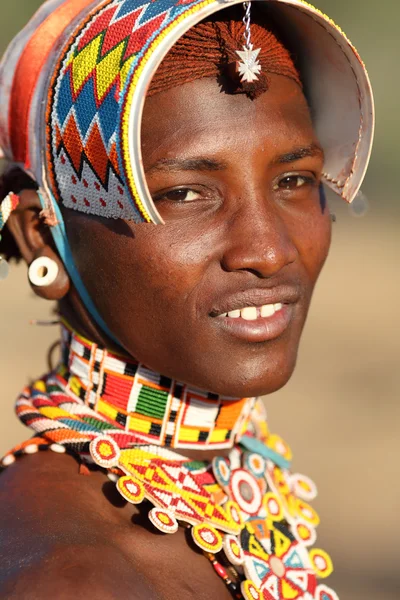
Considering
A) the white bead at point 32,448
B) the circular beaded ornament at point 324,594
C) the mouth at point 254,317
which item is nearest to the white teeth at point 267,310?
the mouth at point 254,317

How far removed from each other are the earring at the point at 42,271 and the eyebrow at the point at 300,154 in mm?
779

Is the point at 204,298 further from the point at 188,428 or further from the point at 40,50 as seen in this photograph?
the point at 40,50

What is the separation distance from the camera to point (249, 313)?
285cm

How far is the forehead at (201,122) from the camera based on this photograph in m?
2.76

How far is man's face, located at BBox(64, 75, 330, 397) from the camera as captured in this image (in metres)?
2.77

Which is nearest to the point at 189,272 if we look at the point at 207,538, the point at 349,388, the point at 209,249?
the point at 209,249

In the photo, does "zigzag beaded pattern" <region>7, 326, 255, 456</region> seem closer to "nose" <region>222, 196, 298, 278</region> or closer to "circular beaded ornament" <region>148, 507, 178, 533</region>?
"circular beaded ornament" <region>148, 507, 178, 533</region>

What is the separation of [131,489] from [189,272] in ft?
2.13

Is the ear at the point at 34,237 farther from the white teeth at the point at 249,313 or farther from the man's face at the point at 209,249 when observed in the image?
the white teeth at the point at 249,313

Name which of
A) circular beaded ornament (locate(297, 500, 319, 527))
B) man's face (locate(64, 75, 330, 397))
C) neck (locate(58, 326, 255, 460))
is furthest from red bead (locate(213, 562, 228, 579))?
circular beaded ornament (locate(297, 500, 319, 527))

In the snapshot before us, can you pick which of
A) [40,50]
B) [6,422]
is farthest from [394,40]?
[40,50]

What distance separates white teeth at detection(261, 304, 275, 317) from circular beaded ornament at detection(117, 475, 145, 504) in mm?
625

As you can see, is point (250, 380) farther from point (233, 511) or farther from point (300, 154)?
point (300, 154)

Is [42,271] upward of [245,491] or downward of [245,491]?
upward
